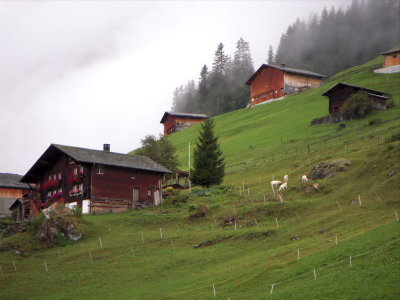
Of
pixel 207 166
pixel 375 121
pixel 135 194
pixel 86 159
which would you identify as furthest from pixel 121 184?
pixel 375 121

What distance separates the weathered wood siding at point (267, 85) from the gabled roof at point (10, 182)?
193ft

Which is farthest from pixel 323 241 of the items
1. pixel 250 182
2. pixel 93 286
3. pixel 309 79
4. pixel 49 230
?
pixel 309 79

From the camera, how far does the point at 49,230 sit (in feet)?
142

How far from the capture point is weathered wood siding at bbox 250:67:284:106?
382ft

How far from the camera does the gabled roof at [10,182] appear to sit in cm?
7831

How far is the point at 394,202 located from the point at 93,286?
20.6 metres

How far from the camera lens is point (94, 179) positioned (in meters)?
55.2

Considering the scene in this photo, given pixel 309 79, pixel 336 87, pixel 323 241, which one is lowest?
pixel 323 241

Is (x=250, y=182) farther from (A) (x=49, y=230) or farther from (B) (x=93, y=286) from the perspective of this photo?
(B) (x=93, y=286)

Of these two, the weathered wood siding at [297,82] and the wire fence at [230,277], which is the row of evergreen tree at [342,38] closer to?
the weathered wood siding at [297,82]

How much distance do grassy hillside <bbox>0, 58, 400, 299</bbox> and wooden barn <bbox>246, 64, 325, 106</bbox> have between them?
180ft

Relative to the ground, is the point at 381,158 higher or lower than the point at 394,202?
higher

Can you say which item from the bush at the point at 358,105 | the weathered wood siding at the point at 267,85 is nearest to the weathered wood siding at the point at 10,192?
the bush at the point at 358,105

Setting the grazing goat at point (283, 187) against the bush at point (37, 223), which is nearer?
the bush at point (37, 223)
